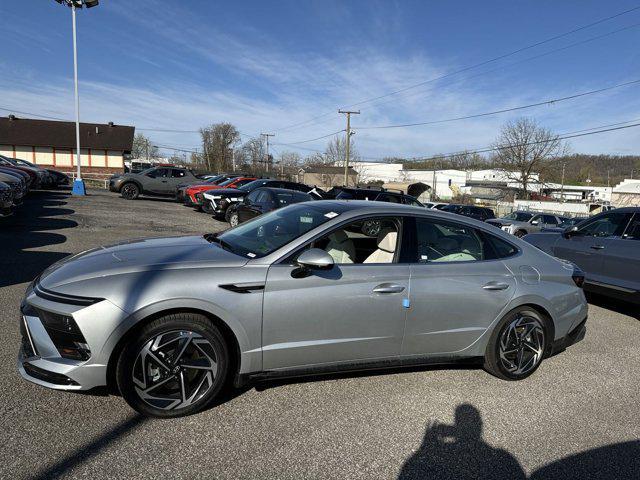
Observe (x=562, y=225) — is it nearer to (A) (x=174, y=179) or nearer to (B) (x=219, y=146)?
(A) (x=174, y=179)

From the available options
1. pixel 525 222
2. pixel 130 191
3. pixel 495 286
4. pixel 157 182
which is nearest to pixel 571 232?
pixel 495 286

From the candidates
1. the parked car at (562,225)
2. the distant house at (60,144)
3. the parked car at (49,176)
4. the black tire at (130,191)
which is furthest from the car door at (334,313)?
the distant house at (60,144)

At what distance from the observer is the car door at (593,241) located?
6.68 metres

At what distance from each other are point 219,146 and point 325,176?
883 inches

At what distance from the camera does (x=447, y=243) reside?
4.05m

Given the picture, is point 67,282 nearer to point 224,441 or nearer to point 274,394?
point 224,441

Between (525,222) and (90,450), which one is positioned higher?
(525,222)

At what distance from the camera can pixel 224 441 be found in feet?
9.43

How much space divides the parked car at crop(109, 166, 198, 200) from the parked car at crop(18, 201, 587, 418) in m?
19.5

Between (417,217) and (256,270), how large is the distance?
1599 mm

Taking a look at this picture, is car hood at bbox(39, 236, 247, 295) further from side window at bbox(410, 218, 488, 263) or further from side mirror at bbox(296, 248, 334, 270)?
side window at bbox(410, 218, 488, 263)

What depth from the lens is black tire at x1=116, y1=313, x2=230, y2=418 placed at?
2.95 metres

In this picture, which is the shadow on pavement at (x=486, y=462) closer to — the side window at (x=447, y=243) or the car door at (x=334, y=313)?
the car door at (x=334, y=313)

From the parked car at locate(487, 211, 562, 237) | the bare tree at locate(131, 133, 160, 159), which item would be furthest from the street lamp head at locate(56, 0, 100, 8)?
the bare tree at locate(131, 133, 160, 159)
